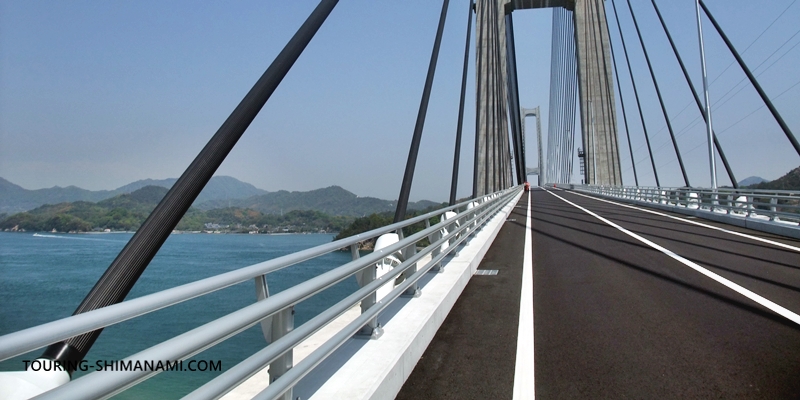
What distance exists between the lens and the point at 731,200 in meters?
19.3

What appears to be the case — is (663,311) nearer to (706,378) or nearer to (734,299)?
(734,299)

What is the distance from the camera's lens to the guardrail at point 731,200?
1590 centimetres

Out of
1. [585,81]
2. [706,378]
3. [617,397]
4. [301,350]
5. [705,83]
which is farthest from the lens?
[585,81]

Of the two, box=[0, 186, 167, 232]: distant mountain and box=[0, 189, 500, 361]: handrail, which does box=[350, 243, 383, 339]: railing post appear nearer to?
box=[0, 189, 500, 361]: handrail

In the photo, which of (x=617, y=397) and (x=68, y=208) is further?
(x=68, y=208)

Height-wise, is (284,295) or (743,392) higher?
(284,295)

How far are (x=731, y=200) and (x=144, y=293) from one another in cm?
1909

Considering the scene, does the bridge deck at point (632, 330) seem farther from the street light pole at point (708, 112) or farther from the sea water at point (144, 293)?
the street light pole at point (708, 112)

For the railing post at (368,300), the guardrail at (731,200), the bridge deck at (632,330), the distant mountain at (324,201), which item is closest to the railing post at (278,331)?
the bridge deck at (632,330)

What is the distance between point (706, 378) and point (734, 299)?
318 centimetres

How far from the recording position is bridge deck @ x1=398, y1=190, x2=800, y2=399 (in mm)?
3951

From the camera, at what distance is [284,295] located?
280cm

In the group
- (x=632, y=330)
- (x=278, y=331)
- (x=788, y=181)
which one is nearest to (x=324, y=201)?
(x=788, y=181)

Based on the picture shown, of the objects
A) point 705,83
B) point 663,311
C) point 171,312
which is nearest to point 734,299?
point 663,311
